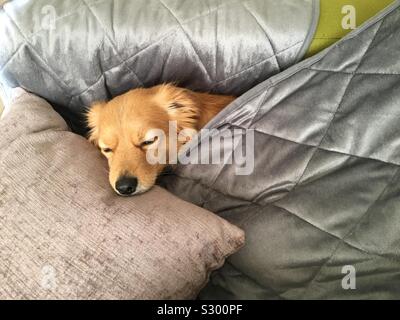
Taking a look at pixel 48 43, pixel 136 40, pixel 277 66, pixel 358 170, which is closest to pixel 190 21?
pixel 136 40

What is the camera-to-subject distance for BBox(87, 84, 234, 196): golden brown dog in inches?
41.7

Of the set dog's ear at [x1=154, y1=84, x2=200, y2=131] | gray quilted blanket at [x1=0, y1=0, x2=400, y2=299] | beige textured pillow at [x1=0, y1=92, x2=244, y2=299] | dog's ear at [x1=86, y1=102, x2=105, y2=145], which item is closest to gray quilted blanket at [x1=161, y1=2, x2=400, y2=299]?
gray quilted blanket at [x1=0, y1=0, x2=400, y2=299]

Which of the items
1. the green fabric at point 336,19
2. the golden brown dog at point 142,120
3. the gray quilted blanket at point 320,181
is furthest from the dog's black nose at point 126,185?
the green fabric at point 336,19

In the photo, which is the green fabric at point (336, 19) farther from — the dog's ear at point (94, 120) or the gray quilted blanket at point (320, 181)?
the dog's ear at point (94, 120)

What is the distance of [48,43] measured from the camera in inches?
42.9

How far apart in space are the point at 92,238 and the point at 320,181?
525 millimetres

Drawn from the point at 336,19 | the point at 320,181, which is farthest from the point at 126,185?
the point at 336,19

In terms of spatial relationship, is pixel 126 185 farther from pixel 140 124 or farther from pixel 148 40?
pixel 148 40

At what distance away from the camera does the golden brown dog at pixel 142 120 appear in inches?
41.7

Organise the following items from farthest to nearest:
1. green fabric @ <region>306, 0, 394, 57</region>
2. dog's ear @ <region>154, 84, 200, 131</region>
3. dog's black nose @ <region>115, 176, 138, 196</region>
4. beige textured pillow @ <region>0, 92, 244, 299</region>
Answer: dog's ear @ <region>154, 84, 200, 131</region>, green fabric @ <region>306, 0, 394, 57</region>, dog's black nose @ <region>115, 176, 138, 196</region>, beige textured pillow @ <region>0, 92, 244, 299</region>

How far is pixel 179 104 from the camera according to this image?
46.4 inches

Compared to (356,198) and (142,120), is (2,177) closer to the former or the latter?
(142,120)

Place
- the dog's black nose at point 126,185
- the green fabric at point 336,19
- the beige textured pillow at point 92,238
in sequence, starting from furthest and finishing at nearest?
1. the green fabric at point 336,19
2. the dog's black nose at point 126,185
3. the beige textured pillow at point 92,238

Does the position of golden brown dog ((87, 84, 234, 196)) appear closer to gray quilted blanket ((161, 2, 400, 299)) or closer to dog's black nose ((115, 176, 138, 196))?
dog's black nose ((115, 176, 138, 196))
